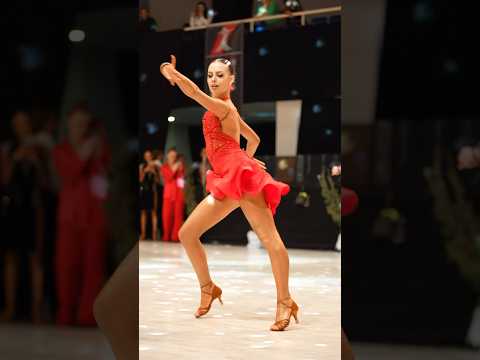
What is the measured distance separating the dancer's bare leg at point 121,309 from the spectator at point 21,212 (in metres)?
0.15

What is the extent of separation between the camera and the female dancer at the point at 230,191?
10.3ft

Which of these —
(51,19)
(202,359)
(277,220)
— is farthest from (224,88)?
(277,220)

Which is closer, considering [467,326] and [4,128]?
[467,326]

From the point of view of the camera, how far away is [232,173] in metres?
3.17

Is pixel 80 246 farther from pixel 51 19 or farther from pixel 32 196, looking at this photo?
pixel 51 19

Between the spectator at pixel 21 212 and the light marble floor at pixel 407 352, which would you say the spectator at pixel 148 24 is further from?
the light marble floor at pixel 407 352

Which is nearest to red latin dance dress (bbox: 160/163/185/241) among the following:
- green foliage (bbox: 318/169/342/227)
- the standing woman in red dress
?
the standing woman in red dress

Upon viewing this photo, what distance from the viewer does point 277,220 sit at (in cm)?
826

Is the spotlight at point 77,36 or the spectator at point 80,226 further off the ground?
the spotlight at point 77,36

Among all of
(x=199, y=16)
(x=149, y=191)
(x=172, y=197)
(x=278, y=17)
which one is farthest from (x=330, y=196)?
(x=199, y=16)

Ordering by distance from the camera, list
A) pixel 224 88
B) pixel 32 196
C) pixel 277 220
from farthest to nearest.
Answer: pixel 277 220, pixel 224 88, pixel 32 196

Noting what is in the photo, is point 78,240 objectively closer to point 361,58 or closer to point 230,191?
point 361,58

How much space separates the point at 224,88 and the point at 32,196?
6.94 feet

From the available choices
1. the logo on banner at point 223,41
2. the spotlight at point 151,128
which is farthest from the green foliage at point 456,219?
the spotlight at point 151,128
